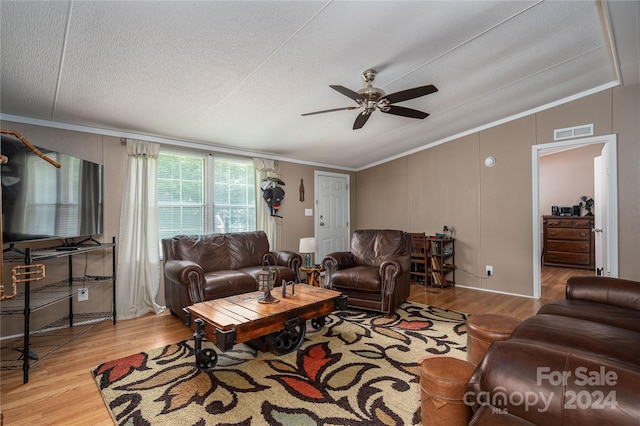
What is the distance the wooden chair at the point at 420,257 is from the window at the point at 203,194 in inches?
112

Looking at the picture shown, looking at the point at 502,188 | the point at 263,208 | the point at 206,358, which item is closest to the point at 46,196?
the point at 206,358

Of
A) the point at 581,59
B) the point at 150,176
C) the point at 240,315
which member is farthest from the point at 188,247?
the point at 581,59

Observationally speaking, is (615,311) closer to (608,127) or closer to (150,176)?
(608,127)

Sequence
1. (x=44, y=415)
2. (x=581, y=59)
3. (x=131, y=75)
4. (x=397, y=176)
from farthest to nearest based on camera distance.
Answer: (x=397, y=176) → (x=581, y=59) → (x=131, y=75) → (x=44, y=415)

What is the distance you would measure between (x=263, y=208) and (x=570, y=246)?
6.34 m

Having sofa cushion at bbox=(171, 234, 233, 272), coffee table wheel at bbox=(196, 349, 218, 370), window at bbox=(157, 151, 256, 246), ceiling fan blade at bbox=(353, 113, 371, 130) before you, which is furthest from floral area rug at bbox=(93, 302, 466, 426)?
ceiling fan blade at bbox=(353, 113, 371, 130)

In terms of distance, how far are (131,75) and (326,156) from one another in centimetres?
351

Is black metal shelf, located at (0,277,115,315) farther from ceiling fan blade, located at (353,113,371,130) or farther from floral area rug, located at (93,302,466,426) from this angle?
ceiling fan blade, located at (353,113,371,130)

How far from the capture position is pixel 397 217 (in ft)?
19.4

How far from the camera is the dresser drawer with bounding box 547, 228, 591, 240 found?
585cm

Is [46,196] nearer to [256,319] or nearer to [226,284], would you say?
[226,284]

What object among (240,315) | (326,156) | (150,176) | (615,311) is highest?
(326,156)

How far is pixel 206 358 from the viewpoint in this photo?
224cm

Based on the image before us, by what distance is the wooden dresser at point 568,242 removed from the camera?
5828 millimetres
